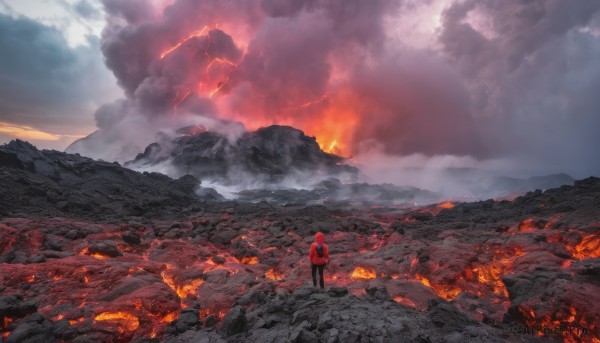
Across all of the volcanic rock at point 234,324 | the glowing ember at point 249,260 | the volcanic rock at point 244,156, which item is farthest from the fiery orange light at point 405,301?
the volcanic rock at point 244,156

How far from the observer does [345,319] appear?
273 inches

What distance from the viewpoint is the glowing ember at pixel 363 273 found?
13.1 metres

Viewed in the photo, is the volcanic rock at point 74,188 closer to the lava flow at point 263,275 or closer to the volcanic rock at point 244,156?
the lava flow at point 263,275

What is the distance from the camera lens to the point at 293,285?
11.7 metres

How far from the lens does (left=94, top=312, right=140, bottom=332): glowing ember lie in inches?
320

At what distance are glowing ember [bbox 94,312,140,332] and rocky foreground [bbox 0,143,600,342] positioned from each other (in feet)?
0.09

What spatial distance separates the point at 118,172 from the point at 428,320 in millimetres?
48197

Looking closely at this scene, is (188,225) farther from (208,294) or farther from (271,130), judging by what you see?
(271,130)

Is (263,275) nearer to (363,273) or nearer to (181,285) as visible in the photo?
(181,285)

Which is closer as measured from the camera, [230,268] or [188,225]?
[230,268]

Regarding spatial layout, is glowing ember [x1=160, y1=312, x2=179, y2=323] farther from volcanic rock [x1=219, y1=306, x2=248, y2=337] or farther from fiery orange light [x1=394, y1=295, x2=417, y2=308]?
fiery orange light [x1=394, y1=295, x2=417, y2=308]

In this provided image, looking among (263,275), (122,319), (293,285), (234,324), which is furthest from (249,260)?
(234,324)

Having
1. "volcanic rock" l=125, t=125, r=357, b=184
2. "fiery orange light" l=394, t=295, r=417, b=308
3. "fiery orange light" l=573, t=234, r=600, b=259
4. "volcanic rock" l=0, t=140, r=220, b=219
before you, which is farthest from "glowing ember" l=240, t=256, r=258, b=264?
"volcanic rock" l=125, t=125, r=357, b=184

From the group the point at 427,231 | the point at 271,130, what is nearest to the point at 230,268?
the point at 427,231
